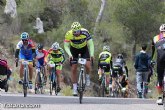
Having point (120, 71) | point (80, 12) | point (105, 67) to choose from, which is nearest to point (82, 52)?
point (105, 67)

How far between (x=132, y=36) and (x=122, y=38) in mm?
1310

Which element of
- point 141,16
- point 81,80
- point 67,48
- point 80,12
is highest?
point 80,12

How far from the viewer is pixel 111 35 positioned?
4769 cm

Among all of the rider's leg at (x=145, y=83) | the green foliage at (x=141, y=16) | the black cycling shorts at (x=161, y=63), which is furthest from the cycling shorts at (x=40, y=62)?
the green foliage at (x=141, y=16)

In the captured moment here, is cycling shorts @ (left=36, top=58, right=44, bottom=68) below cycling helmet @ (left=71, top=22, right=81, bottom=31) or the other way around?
below

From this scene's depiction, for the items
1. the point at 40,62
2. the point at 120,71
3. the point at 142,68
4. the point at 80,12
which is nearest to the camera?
the point at 142,68

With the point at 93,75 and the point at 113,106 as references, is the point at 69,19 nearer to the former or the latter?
the point at 93,75

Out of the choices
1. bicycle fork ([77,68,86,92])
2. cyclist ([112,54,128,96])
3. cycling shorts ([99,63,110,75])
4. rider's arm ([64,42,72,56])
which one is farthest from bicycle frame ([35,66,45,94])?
bicycle fork ([77,68,86,92])

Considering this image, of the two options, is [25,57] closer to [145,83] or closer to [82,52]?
[82,52]

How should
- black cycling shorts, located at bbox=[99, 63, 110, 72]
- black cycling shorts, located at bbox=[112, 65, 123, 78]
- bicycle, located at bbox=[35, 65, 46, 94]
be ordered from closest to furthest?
1. black cycling shorts, located at bbox=[99, 63, 110, 72]
2. bicycle, located at bbox=[35, 65, 46, 94]
3. black cycling shorts, located at bbox=[112, 65, 123, 78]

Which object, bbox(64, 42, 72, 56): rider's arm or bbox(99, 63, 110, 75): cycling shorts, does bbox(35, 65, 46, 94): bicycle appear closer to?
bbox(99, 63, 110, 75): cycling shorts

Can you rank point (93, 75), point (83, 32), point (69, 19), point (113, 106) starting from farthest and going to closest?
point (69, 19) < point (93, 75) < point (83, 32) < point (113, 106)

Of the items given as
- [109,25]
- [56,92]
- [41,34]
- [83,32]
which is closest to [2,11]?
[41,34]

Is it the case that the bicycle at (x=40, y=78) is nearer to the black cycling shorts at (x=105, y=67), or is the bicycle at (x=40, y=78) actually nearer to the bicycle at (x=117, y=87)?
the black cycling shorts at (x=105, y=67)
